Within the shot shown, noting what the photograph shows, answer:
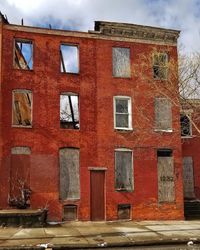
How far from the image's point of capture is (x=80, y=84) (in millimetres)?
23641

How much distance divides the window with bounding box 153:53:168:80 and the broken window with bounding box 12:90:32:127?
7499 mm

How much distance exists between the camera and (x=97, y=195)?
2288 cm

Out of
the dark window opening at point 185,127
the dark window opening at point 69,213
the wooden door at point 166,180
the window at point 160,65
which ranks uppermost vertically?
the window at point 160,65

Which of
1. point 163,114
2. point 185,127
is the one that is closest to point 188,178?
point 185,127

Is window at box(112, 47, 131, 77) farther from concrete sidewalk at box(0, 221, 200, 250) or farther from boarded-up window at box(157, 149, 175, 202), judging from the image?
concrete sidewalk at box(0, 221, 200, 250)

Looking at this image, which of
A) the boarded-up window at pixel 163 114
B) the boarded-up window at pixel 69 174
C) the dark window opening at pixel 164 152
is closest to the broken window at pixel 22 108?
the boarded-up window at pixel 69 174

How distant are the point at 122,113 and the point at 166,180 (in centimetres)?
462

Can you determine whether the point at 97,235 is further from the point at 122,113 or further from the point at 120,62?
the point at 120,62

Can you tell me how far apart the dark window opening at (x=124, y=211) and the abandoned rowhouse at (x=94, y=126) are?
5 centimetres

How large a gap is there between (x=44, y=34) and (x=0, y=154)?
282 inches

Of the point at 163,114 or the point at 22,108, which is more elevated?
the point at 22,108

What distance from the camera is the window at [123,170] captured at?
2334cm

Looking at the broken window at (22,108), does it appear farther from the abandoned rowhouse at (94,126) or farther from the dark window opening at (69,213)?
the dark window opening at (69,213)

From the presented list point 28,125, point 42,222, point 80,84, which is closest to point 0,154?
point 28,125
